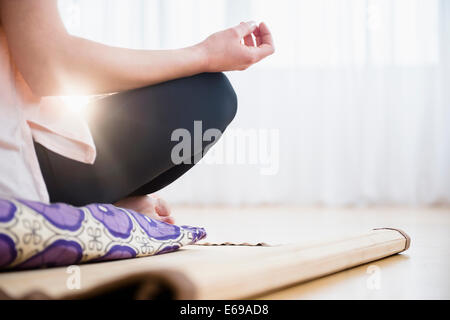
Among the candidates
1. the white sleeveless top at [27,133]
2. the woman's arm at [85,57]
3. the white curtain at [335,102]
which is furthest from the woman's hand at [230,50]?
the white curtain at [335,102]

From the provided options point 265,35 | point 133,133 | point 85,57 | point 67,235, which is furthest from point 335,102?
point 67,235

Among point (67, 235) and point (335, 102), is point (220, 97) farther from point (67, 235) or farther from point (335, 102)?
point (335, 102)

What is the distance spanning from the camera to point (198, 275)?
17.4 inches

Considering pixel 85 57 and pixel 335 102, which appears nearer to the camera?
pixel 85 57

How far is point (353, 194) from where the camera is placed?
106 inches

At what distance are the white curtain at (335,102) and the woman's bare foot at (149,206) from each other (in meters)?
1.78

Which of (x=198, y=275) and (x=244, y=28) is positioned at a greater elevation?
(x=244, y=28)

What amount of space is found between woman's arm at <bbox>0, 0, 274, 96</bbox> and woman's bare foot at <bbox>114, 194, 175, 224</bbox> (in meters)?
0.26

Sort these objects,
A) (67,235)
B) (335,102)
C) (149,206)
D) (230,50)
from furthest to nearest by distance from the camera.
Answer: (335,102), (149,206), (230,50), (67,235)

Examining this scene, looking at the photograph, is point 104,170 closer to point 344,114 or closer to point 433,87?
point 344,114

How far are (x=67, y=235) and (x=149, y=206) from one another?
0.37m
